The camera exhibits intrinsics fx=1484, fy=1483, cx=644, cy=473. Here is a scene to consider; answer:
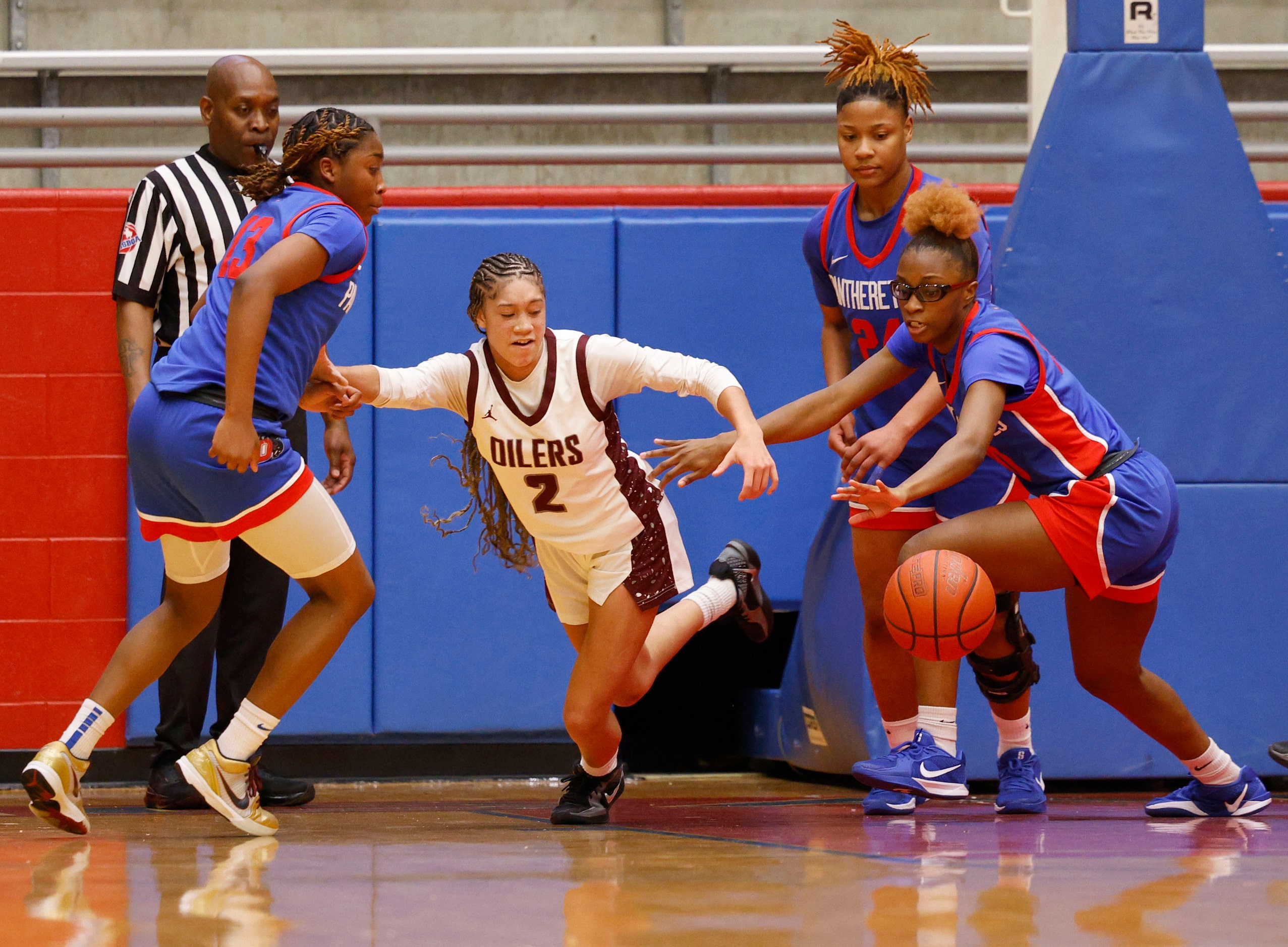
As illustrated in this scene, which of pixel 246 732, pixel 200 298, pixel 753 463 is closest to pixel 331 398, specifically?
pixel 200 298

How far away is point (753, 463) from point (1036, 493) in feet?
2.58

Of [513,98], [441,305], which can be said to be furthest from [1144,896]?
[513,98]

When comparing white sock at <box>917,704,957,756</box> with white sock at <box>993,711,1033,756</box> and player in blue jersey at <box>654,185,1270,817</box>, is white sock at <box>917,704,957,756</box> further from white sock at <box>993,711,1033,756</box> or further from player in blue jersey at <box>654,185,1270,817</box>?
white sock at <box>993,711,1033,756</box>

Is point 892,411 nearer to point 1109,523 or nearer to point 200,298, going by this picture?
point 1109,523

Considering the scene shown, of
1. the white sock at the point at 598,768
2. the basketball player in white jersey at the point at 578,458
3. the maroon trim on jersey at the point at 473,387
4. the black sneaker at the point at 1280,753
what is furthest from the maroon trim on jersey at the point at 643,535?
the black sneaker at the point at 1280,753

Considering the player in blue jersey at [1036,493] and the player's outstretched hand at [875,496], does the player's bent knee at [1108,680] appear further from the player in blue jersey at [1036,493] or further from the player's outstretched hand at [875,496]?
the player's outstretched hand at [875,496]

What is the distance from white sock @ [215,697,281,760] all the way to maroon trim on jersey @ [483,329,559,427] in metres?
0.87

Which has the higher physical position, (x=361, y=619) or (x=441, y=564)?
(x=441, y=564)

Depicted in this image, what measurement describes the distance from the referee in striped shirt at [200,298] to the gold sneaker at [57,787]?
Result: 729mm

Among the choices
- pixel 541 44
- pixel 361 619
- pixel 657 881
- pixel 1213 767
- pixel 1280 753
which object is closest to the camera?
pixel 657 881

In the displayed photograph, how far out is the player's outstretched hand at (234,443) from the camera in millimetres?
2961

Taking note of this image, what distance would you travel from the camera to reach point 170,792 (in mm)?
3836

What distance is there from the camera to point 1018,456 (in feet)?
11.3

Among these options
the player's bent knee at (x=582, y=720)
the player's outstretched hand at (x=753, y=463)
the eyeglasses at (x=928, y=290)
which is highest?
the eyeglasses at (x=928, y=290)
